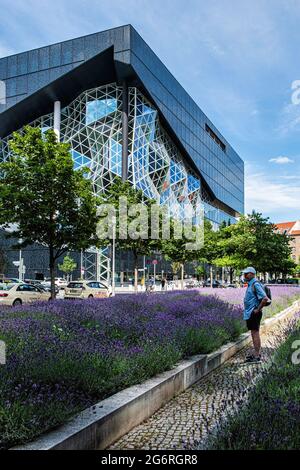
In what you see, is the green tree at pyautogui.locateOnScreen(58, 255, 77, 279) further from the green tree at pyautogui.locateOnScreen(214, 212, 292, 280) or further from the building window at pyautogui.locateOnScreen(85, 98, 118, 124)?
the green tree at pyautogui.locateOnScreen(214, 212, 292, 280)

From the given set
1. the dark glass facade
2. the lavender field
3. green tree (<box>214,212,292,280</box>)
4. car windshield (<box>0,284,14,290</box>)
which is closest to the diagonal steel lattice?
the dark glass facade

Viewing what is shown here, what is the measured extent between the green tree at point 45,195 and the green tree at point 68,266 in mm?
35424

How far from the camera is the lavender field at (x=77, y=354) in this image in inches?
142

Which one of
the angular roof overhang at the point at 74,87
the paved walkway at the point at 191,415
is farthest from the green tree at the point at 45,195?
the angular roof overhang at the point at 74,87

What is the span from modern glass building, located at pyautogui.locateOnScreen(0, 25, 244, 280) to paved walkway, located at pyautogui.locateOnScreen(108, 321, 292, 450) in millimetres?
49138

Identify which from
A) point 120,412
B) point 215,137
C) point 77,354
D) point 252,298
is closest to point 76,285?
point 252,298

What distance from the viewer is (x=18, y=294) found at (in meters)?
24.3

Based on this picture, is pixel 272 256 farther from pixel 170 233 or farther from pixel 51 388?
pixel 51 388

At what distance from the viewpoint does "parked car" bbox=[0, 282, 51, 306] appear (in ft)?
78.6

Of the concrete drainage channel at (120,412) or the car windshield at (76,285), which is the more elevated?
the car windshield at (76,285)

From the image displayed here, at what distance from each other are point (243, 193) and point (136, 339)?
104 m

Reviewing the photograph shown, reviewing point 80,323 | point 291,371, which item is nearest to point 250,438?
point 291,371

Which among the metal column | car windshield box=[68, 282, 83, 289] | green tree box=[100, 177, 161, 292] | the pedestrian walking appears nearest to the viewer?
the pedestrian walking

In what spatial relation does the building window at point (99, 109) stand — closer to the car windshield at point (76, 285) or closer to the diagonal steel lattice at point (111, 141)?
the diagonal steel lattice at point (111, 141)
